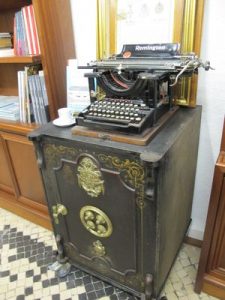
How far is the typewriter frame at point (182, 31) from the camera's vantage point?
1.00m

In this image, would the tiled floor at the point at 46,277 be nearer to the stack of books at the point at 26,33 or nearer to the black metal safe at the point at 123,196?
the black metal safe at the point at 123,196

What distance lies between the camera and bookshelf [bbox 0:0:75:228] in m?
1.16

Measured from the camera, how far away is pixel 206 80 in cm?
112

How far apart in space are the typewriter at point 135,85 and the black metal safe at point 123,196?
0.07 metres

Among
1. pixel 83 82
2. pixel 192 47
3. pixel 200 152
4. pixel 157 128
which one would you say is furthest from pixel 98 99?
pixel 200 152

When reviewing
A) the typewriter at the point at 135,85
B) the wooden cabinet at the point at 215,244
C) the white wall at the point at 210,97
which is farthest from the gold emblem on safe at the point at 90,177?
the white wall at the point at 210,97

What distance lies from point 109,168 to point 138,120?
7.8 inches

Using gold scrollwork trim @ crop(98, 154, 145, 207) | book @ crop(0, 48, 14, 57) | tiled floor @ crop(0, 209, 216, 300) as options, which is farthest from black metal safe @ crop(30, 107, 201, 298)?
book @ crop(0, 48, 14, 57)

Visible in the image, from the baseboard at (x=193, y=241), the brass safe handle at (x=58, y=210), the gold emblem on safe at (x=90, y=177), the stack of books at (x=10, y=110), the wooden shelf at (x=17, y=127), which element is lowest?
the baseboard at (x=193, y=241)

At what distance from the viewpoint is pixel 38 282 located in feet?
4.41

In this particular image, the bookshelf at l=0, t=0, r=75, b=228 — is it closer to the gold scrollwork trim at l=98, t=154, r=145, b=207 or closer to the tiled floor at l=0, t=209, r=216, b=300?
the tiled floor at l=0, t=209, r=216, b=300

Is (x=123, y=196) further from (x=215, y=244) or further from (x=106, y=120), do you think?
(x=215, y=244)

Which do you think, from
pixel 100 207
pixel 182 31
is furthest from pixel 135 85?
pixel 100 207

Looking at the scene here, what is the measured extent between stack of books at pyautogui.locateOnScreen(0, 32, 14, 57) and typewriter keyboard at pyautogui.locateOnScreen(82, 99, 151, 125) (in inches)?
29.7
